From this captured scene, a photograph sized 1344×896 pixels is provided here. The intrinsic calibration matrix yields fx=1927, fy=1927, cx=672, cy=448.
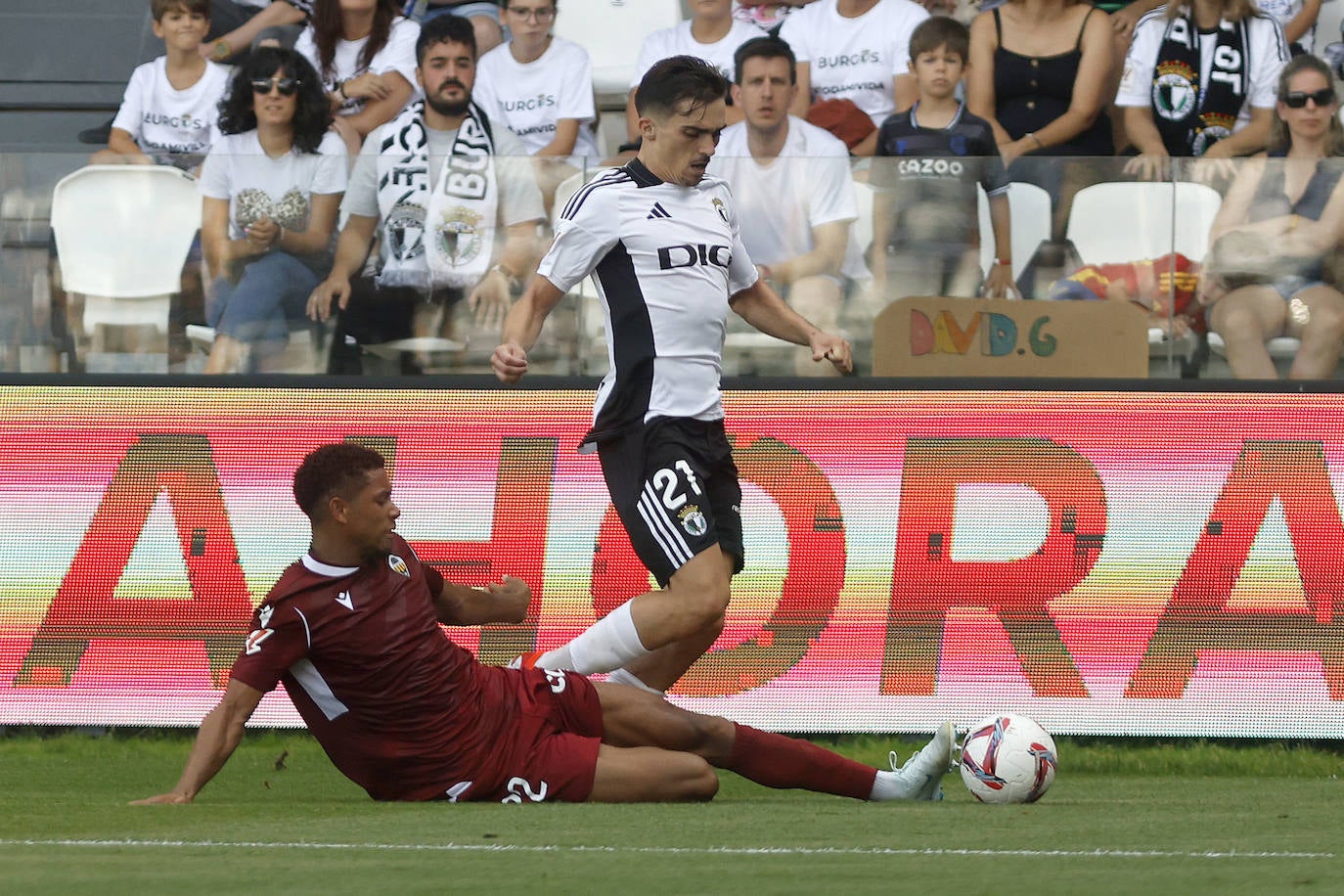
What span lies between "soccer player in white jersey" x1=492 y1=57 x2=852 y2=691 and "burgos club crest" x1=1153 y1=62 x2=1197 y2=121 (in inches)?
159

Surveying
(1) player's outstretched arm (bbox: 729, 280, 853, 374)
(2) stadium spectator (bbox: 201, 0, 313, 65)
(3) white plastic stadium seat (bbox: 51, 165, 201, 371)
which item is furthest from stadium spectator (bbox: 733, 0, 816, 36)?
(1) player's outstretched arm (bbox: 729, 280, 853, 374)

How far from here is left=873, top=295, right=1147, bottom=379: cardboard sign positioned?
7.75 m

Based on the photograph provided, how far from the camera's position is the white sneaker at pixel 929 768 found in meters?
5.68

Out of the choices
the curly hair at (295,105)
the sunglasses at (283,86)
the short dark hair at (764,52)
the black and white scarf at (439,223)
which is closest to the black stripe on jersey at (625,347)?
the black and white scarf at (439,223)

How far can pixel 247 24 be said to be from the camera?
1098 centimetres

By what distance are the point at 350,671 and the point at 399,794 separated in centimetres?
44

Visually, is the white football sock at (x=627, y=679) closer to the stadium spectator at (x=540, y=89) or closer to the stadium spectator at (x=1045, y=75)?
the stadium spectator at (x=1045, y=75)

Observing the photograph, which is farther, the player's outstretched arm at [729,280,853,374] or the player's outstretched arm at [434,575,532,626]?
the player's outstretched arm at [729,280,853,374]

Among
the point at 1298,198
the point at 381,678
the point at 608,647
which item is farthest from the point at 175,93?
the point at 1298,198

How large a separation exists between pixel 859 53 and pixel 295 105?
2909 millimetres

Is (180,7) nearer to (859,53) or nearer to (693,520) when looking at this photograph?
(859,53)

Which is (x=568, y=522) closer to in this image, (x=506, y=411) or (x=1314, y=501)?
(x=506, y=411)

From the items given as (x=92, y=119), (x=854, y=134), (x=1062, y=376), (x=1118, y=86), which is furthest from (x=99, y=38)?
(x=1062, y=376)

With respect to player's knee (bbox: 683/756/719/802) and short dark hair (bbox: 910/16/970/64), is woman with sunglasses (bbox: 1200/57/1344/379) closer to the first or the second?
short dark hair (bbox: 910/16/970/64)
